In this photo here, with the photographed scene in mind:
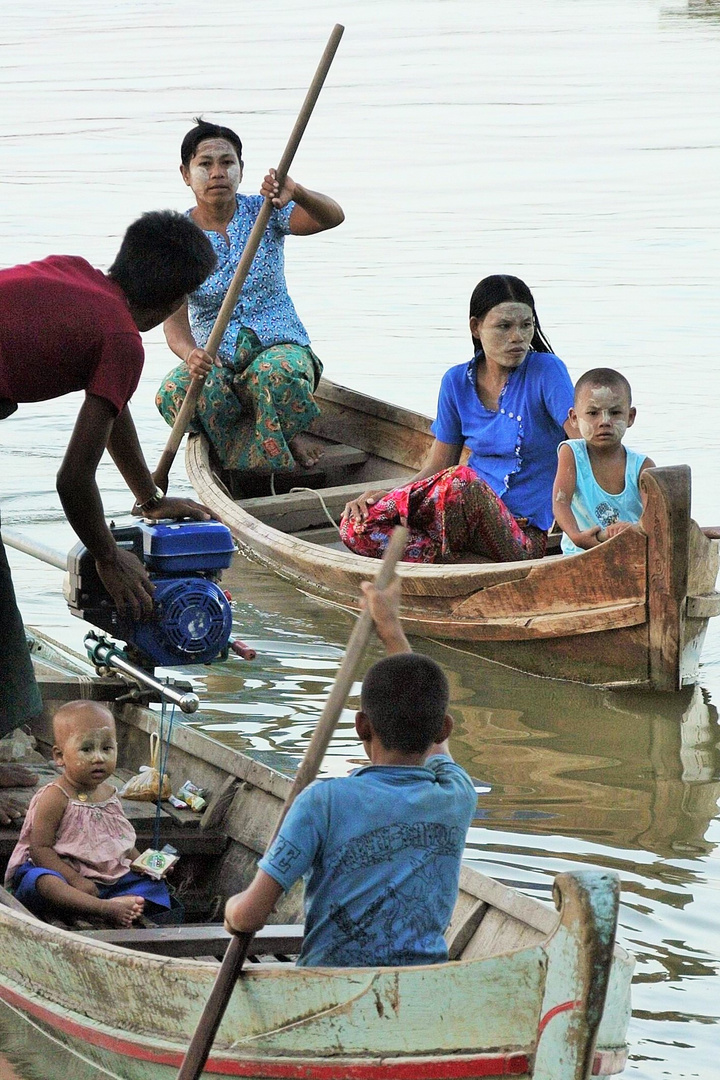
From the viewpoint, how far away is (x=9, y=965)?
3.62m

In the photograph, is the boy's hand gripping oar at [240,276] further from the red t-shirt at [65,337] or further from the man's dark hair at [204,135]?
the red t-shirt at [65,337]

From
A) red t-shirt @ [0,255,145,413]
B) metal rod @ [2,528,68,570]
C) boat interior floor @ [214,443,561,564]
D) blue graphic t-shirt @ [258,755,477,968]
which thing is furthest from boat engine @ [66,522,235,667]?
boat interior floor @ [214,443,561,564]

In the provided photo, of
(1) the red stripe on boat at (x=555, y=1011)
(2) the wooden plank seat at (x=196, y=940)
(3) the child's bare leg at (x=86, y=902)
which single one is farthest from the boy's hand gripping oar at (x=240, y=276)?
(1) the red stripe on boat at (x=555, y=1011)

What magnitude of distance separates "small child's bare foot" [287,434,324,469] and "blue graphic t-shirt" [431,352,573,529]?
1319 mm

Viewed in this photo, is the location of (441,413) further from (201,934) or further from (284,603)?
(201,934)

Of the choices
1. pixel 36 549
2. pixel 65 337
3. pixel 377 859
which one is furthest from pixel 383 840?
pixel 36 549

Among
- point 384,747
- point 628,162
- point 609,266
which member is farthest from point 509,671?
point 628,162

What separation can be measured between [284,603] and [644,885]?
9.82ft

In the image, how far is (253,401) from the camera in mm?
7328

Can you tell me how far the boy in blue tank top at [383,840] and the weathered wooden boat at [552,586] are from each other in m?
2.60

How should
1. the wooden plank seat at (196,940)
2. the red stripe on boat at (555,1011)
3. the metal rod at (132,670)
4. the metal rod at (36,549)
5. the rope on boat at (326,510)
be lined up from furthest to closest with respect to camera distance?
1. the rope on boat at (326,510)
2. the metal rod at (36,549)
3. the metal rod at (132,670)
4. the wooden plank seat at (196,940)
5. the red stripe on boat at (555,1011)

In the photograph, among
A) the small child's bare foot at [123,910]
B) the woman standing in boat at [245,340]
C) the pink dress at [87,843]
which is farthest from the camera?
the woman standing in boat at [245,340]

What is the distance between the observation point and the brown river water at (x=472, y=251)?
16.1 feet

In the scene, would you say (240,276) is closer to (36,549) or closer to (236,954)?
(36,549)
